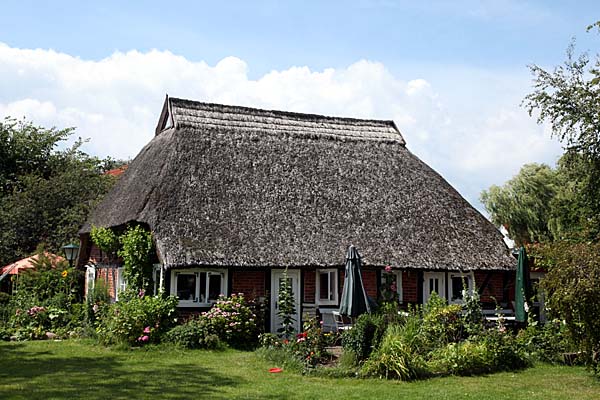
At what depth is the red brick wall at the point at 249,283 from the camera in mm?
19422

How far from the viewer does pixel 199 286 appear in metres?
19.3

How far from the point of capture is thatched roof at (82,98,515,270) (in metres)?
19.5

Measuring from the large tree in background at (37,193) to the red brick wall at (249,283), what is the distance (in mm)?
13521

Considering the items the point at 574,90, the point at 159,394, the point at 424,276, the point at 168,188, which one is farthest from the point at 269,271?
the point at 574,90

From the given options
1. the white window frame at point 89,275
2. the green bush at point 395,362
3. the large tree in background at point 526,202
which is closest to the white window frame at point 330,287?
the green bush at point 395,362

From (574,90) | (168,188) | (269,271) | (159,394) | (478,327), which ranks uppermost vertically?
(574,90)

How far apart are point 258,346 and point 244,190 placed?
5.44m

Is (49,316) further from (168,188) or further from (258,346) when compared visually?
(258,346)

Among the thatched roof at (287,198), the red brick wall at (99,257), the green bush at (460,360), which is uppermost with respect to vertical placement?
the thatched roof at (287,198)

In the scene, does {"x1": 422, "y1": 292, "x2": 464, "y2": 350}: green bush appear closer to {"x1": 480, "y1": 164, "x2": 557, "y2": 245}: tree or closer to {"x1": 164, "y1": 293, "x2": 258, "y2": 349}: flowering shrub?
{"x1": 164, "y1": 293, "x2": 258, "y2": 349}: flowering shrub

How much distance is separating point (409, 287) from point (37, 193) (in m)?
18.6

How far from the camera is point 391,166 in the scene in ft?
80.0

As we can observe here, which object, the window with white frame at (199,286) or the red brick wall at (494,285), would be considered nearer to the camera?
the window with white frame at (199,286)

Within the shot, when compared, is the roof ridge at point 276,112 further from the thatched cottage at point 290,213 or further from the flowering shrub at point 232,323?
the flowering shrub at point 232,323
